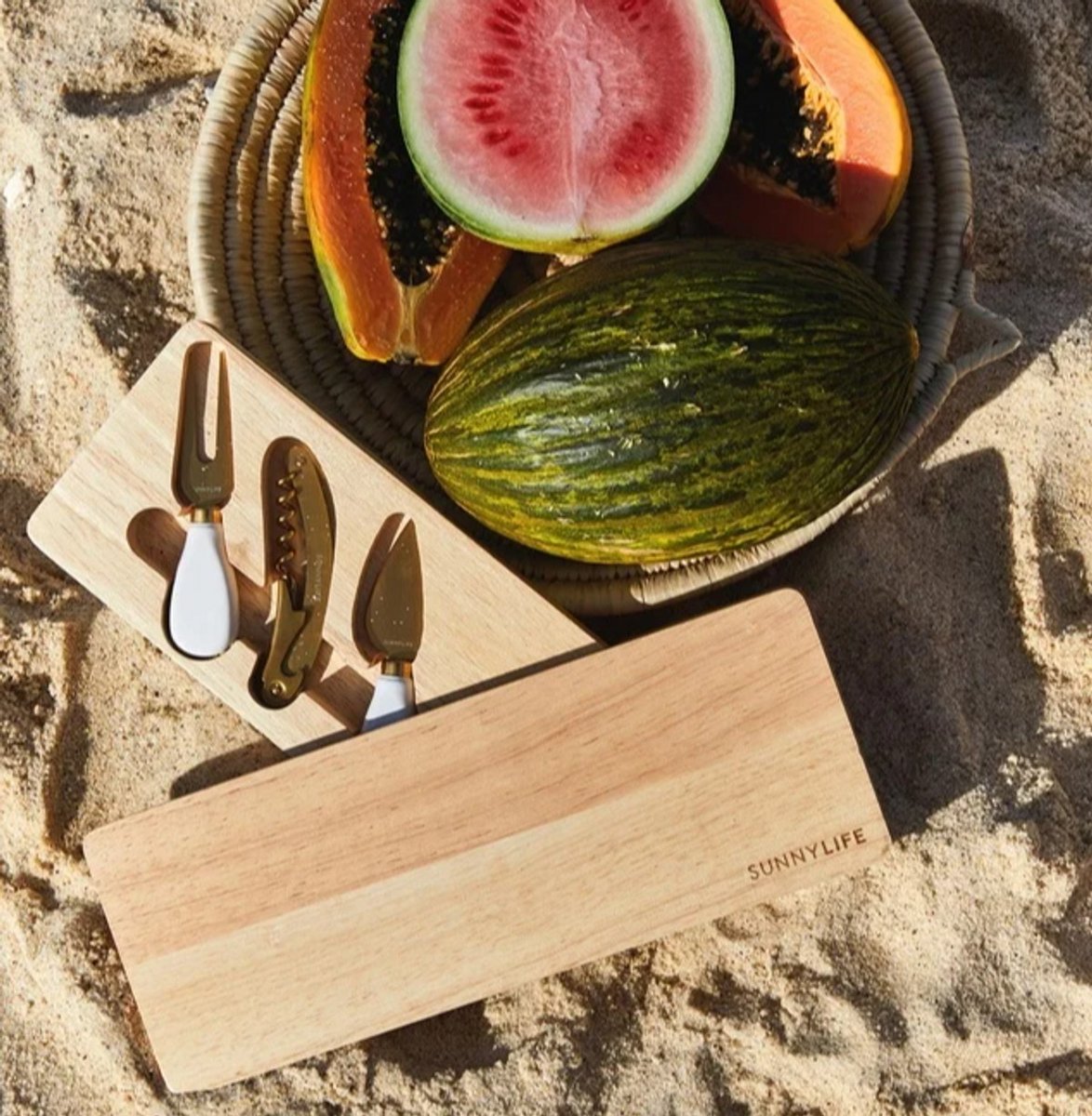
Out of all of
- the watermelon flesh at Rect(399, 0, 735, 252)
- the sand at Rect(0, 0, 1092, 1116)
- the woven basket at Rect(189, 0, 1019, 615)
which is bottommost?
the sand at Rect(0, 0, 1092, 1116)

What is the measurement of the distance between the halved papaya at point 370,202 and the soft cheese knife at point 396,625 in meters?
0.22

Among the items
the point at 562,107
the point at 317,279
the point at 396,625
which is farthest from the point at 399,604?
the point at 562,107

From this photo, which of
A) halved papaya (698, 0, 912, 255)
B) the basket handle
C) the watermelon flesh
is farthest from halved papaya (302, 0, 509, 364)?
the basket handle

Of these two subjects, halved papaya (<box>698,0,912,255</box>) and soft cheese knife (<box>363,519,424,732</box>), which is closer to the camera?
halved papaya (<box>698,0,912,255</box>)

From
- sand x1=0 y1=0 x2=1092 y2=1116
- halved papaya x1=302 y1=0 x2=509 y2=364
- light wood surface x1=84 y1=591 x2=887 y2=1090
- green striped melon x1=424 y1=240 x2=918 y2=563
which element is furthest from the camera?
sand x1=0 y1=0 x2=1092 y2=1116

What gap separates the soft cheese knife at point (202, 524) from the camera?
1.37 meters

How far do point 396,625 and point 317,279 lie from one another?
1.35 feet

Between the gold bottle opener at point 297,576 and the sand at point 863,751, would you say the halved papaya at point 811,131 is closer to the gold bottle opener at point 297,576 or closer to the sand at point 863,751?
the sand at point 863,751

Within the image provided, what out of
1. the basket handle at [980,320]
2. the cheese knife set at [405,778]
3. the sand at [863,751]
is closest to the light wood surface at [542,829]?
the cheese knife set at [405,778]

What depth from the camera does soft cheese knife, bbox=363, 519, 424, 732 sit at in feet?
4.52

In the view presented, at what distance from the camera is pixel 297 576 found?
1396 millimetres

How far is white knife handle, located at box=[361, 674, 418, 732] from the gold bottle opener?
83 millimetres

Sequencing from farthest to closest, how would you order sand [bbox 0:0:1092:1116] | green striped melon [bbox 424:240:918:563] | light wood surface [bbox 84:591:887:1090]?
1. sand [bbox 0:0:1092:1116]
2. light wood surface [bbox 84:591:887:1090]
3. green striped melon [bbox 424:240:918:563]

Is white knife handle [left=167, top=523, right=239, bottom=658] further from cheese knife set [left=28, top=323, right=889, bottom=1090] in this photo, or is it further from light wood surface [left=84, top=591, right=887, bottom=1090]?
light wood surface [left=84, top=591, right=887, bottom=1090]
